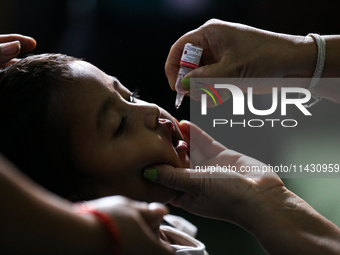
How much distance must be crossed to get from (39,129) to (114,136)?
0.22 m

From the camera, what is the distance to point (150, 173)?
3.04ft

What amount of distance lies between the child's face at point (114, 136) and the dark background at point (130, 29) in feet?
2.29

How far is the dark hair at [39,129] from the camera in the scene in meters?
0.83

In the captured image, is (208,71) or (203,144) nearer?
(208,71)

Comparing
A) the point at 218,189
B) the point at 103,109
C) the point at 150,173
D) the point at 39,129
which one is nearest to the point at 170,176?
the point at 150,173

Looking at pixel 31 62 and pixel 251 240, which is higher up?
pixel 31 62

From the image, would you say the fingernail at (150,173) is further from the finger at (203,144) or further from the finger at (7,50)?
the finger at (7,50)

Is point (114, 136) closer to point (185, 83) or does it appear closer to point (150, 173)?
point (150, 173)

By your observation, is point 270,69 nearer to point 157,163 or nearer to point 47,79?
point 157,163

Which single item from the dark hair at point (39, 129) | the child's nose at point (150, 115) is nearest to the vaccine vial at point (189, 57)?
the child's nose at point (150, 115)

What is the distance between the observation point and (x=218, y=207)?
99cm

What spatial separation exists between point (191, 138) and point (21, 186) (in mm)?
906

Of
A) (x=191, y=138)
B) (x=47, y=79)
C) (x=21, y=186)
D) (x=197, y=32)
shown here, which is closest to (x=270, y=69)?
(x=197, y=32)

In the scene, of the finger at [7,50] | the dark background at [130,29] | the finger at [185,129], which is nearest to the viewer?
the finger at [7,50]
